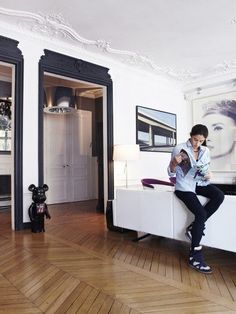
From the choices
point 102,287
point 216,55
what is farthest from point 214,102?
point 102,287

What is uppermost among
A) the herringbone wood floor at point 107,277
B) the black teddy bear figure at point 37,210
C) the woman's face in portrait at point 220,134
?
the woman's face in portrait at point 220,134

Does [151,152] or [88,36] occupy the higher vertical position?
[88,36]

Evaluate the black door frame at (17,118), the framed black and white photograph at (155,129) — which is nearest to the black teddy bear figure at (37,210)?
the black door frame at (17,118)

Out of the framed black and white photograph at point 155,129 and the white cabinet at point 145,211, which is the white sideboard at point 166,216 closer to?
the white cabinet at point 145,211

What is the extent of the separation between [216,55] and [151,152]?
2243 mm

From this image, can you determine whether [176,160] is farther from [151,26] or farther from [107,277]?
[151,26]

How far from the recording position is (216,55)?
5.28 m

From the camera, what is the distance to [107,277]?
2.27 m

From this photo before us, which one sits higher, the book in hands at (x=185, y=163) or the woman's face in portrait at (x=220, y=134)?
the woman's face in portrait at (x=220, y=134)

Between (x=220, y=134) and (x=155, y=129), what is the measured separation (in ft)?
4.82

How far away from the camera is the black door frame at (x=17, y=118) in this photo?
398 cm

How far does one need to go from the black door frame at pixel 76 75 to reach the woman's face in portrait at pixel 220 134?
2.56 meters

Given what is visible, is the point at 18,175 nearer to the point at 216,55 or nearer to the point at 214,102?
the point at 216,55

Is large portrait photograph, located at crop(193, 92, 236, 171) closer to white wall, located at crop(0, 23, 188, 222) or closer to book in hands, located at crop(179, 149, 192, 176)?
white wall, located at crop(0, 23, 188, 222)
